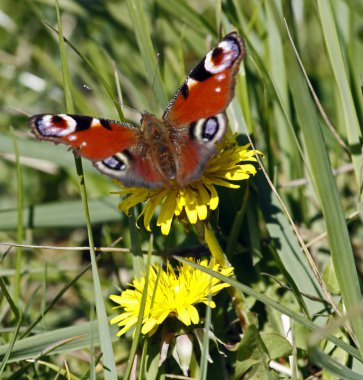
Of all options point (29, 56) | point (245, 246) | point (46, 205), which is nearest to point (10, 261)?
point (46, 205)

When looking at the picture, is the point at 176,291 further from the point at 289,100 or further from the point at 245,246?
the point at 289,100

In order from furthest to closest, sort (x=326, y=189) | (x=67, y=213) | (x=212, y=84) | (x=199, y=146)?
(x=67, y=213) → (x=212, y=84) → (x=199, y=146) → (x=326, y=189)

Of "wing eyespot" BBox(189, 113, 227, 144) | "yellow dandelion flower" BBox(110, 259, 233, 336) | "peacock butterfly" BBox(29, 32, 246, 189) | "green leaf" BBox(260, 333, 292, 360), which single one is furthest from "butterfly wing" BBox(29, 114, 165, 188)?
"green leaf" BBox(260, 333, 292, 360)

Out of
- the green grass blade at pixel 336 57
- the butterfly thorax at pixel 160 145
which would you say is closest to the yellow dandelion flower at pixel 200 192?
the butterfly thorax at pixel 160 145

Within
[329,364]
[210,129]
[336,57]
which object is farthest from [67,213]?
[329,364]

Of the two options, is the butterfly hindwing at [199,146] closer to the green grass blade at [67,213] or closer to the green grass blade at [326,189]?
the green grass blade at [326,189]

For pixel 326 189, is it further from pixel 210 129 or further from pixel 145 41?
pixel 145 41
